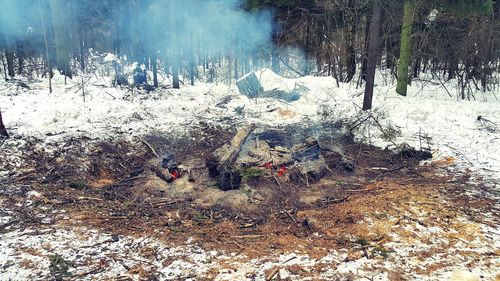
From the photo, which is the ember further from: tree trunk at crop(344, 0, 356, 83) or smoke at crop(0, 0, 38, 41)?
smoke at crop(0, 0, 38, 41)

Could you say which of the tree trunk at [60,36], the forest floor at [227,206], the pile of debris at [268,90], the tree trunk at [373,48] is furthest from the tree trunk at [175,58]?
the tree trunk at [373,48]

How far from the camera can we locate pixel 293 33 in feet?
54.4

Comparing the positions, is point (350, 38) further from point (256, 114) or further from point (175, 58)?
point (175, 58)

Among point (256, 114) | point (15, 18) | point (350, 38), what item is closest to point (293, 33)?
point (350, 38)

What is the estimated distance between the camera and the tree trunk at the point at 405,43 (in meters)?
10.8

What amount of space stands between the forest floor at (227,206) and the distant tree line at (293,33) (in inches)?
175

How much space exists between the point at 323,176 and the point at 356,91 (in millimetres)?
6445

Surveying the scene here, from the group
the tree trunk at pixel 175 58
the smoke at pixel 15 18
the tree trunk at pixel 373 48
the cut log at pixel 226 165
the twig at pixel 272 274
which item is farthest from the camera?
the smoke at pixel 15 18

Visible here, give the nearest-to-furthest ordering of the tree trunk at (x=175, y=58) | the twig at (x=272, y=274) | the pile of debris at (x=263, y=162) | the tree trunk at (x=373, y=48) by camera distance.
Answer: the twig at (x=272, y=274) < the pile of debris at (x=263, y=162) < the tree trunk at (x=373, y=48) < the tree trunk at (x=175, y=58)

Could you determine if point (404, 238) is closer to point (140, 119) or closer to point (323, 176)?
point (323, 176)

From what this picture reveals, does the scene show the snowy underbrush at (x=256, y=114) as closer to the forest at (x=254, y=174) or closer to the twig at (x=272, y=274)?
the forest at (x=254, y=174)

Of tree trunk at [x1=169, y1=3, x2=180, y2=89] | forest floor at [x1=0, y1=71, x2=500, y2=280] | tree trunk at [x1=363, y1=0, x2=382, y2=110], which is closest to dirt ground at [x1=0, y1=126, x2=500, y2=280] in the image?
forest floor at [x1=0, y1=71, x2=500, y2=280]

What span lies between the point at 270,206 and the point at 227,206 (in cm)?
66

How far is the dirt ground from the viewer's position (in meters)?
4.03
